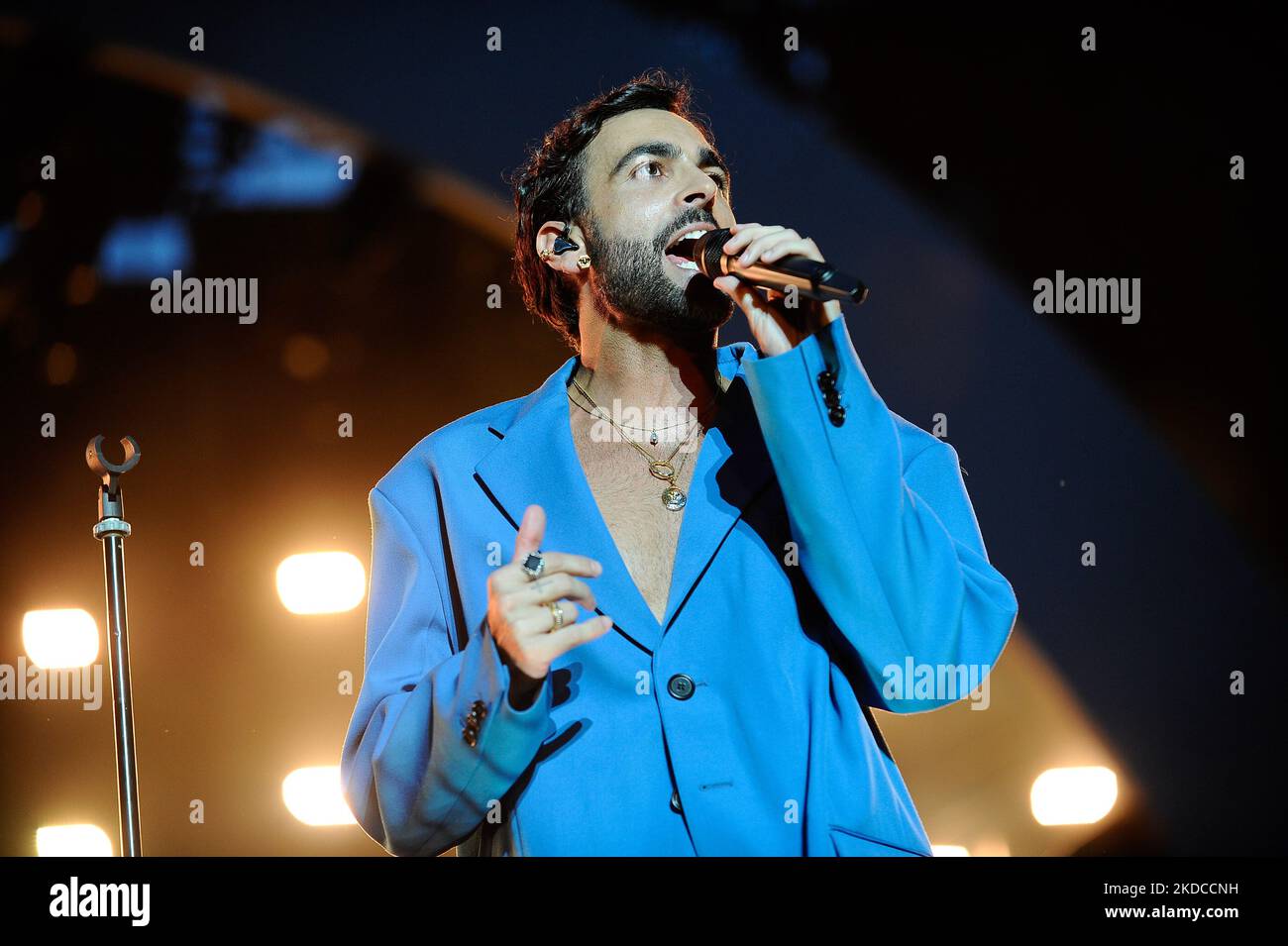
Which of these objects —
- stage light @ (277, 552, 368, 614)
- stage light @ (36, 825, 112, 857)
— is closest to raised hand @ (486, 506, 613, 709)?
stage light @ (277, 552, 368, 614)

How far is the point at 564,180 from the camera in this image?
2070 mm

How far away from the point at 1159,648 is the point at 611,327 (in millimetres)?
1451

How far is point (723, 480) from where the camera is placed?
1.67 m

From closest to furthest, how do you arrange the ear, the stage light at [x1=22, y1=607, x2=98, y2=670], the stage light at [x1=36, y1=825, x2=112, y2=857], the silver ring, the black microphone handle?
the black microphone handle → the silver ring → the ear → the stage light at [x1=22, y1=607, x2=98, y2=670] → the stage light at [x1=36, y1=825, x2=112, y2=857]

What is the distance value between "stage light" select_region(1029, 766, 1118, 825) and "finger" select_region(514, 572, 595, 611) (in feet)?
5.20

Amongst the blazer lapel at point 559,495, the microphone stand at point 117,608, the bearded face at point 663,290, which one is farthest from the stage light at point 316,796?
the bearded face at point 663,290

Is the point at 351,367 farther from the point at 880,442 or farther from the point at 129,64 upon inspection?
the point at 880,442

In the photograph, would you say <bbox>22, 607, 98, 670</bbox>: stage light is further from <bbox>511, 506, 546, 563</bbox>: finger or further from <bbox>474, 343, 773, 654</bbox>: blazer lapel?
<bbox>511, 506, 546, 563</bbox>: finger

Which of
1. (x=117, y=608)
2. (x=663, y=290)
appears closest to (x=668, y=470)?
(x=663, y=290)

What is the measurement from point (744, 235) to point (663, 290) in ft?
1.12

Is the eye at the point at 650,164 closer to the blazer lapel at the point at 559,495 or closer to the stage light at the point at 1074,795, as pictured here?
the blazer lapel at the point at 559,495

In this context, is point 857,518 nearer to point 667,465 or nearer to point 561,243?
point 667,465

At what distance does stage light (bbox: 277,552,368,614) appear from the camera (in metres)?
2.44

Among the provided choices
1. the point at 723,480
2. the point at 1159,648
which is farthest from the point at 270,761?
the point at 1159,648
